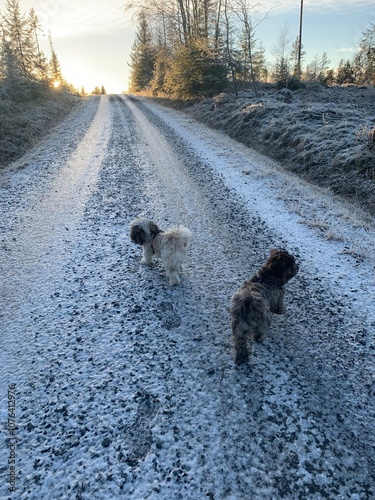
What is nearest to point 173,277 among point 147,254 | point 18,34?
point 147,254

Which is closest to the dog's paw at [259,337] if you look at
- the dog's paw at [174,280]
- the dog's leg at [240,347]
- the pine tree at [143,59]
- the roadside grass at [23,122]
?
the dog's leg at [240,347]

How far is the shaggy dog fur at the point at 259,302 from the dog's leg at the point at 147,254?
2442mm

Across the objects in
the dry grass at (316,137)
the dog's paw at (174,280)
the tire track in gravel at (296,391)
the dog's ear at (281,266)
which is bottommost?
the tire track in gravel at (296,391)

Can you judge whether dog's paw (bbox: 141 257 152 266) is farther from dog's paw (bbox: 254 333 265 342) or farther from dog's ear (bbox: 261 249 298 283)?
dog's paw (bbox: 254 333 265 342)

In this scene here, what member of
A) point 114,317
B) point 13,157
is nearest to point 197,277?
point 114,317

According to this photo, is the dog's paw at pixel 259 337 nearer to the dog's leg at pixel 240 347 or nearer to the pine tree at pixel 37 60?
the dog's leg at pixel 240 347

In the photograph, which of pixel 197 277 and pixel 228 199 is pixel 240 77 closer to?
pixel 228 199

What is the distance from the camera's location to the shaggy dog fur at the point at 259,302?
3949mm

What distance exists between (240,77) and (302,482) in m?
30.5

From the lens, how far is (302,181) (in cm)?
1121

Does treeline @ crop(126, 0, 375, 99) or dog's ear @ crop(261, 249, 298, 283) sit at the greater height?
treeline @ crop(126, 0, 375, 99)

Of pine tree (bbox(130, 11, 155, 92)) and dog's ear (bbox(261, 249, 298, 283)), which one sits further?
pine tree (bbox(130, 11, 155, 92))

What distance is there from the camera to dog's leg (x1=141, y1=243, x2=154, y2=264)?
247 inches

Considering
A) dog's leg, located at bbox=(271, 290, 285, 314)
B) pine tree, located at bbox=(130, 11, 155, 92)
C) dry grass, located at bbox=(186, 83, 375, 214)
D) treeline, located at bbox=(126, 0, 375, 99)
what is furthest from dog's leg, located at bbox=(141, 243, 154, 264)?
pine tree, located at bbox=(130, 11, 155, 92)
